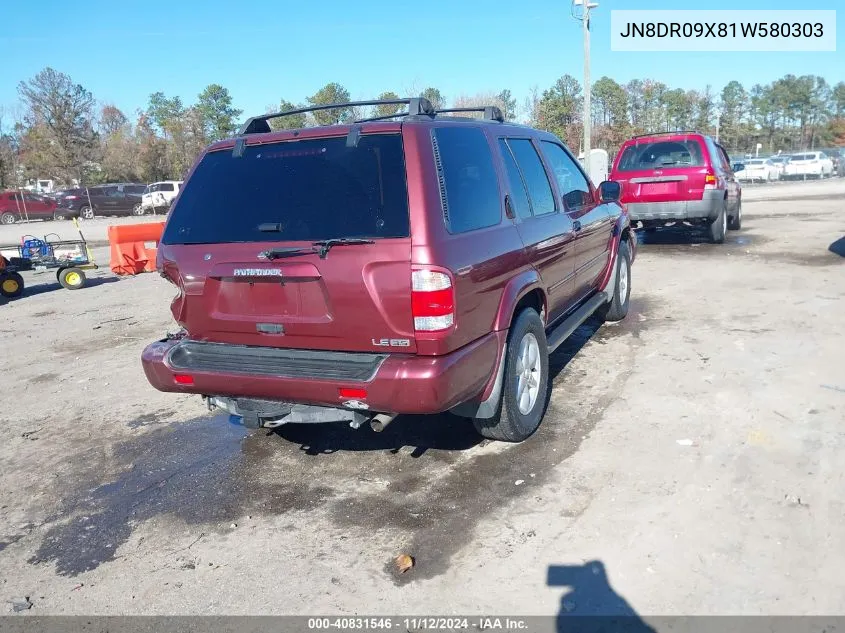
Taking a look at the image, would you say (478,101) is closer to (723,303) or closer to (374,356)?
(723,303)

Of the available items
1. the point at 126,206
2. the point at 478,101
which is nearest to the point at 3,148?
the point at 126,206

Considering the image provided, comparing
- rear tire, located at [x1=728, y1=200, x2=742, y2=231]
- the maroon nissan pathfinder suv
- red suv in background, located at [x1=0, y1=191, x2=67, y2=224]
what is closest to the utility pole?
rear tire, located at [x1=728, y1=200, x2=742, y2=231]

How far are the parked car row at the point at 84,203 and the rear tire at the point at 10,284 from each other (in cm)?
2512

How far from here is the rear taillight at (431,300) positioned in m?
3.22

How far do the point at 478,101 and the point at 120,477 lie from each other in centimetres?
3766

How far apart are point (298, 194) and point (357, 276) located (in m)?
0.67

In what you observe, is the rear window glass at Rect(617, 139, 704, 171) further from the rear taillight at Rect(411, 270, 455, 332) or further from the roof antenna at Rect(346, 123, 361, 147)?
the rear taillight at Rect(411, 270, 455, 332)

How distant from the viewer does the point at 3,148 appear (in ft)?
173

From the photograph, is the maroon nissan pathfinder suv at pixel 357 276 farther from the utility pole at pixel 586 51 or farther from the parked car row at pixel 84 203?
the parked car row at pixel 84 203

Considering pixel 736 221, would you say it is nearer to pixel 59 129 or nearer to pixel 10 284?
pixel 10 284

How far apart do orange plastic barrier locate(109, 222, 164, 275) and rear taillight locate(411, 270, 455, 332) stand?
11.8m

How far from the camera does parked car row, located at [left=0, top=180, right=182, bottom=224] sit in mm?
35250

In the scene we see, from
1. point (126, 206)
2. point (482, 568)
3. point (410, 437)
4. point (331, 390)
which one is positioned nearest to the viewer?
point (482, 568)

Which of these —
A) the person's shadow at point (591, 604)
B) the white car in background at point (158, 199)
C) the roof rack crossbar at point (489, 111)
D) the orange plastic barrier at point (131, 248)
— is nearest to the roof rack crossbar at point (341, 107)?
the roof rack crossbar at point (489, 111)
